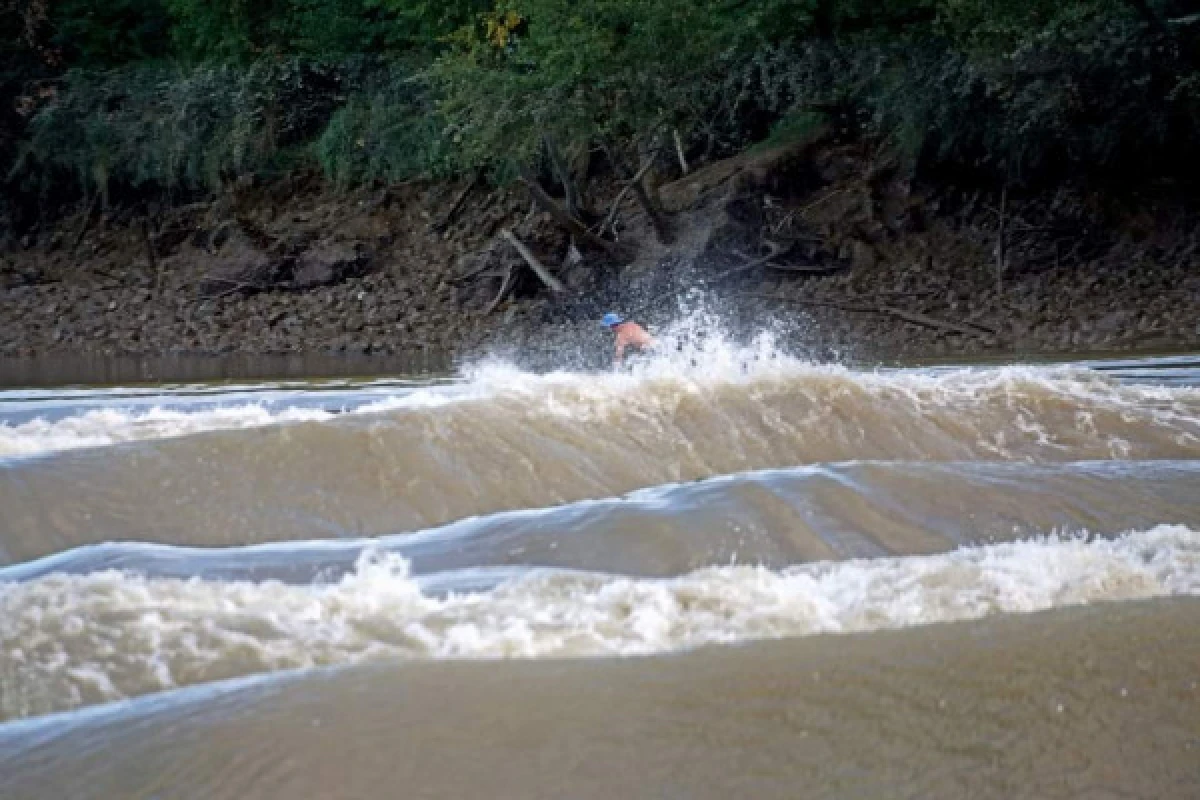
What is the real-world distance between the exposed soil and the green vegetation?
821 millimetres

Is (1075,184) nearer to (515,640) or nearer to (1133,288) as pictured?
(1133,288)

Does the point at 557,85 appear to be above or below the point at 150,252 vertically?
above

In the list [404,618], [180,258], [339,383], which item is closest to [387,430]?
[404,618]

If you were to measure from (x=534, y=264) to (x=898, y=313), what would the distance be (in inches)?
250

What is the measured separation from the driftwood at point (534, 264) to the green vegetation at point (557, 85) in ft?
4.43

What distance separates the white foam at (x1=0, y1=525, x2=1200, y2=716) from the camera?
6.47 meters

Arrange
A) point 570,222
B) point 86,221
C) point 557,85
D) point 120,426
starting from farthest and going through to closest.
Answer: point 86,221, point 570,222, point 557,85, point 120,426

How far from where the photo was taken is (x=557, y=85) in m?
26.3

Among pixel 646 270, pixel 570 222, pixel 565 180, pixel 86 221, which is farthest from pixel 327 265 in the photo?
pixel 646 270

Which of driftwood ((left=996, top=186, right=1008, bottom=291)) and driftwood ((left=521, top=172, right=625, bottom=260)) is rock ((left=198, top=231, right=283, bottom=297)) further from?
driftwood ((left=996, top=186, right=1008, bottom=291))

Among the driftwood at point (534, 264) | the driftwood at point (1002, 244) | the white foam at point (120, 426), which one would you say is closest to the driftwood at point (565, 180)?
the driftwood at point (534, 264)

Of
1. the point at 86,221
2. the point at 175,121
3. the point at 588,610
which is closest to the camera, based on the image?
the point at 588,610

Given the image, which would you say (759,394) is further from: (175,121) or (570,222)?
(175,121)

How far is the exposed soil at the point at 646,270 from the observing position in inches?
997
